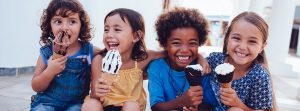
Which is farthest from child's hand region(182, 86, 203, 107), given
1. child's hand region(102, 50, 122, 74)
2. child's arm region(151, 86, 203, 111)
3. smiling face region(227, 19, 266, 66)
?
child's hand region(102, 50, 122, 74)

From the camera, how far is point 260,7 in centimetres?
1161

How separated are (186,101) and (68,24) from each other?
3.03 ft

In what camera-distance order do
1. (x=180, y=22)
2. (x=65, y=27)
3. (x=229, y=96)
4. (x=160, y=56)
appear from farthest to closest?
1. (x=160, y=56)
2. (x=180, y=22)
3. (x=65, y=27)
4. (x=229, y=96)

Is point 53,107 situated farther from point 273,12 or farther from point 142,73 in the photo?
point 273,12

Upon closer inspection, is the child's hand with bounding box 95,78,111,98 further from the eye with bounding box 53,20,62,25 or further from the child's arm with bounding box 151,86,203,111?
the eye with bounding box 53,20,62,25

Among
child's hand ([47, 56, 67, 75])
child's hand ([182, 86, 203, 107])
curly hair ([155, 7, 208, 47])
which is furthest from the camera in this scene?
curly hair ([155, 7, 208, 47])

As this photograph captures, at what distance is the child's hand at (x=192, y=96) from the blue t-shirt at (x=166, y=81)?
24 cm

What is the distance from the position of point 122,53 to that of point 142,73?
199 mm

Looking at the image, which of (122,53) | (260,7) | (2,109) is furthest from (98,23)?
(260,7)

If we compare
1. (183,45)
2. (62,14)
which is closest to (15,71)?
(62,14)

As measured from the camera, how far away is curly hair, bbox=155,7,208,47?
7.89 ft

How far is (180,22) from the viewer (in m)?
2.40

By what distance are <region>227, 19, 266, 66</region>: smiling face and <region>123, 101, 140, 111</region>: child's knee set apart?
2.24 ft

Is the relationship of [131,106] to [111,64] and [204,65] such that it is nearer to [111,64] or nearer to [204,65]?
[111,64]
